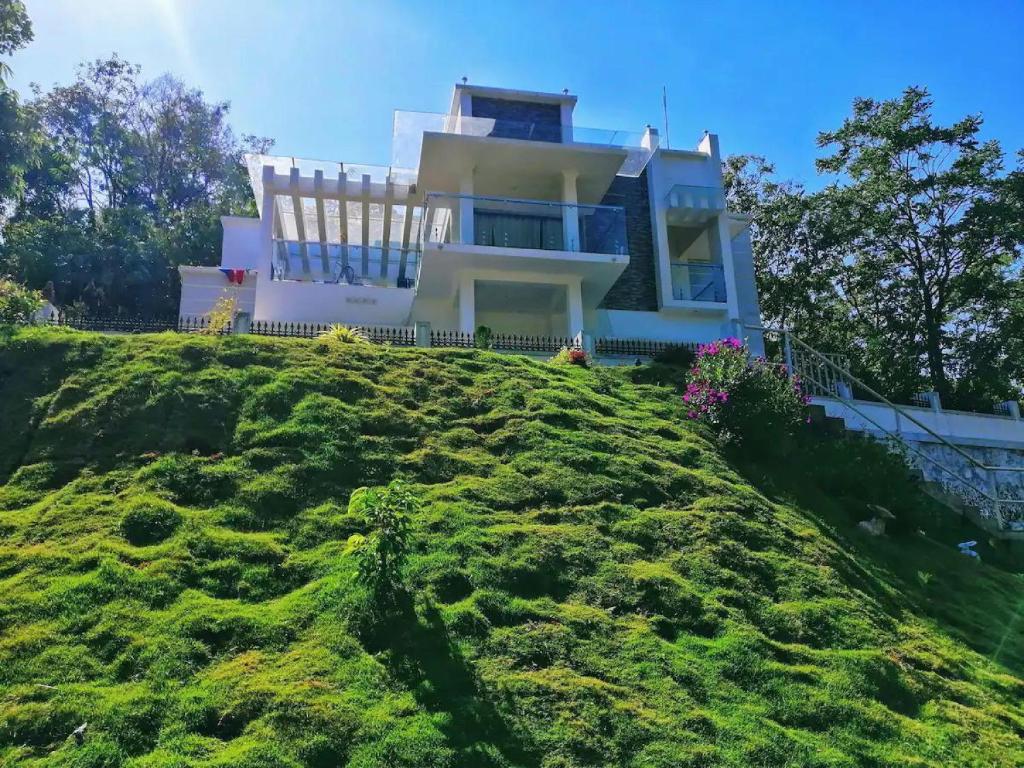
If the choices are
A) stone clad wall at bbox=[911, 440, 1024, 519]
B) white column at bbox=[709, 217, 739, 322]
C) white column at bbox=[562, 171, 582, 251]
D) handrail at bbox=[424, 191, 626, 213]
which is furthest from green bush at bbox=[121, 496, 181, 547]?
white column at bbox=[709, 217, 739, 322]

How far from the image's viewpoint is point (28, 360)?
1141 cm

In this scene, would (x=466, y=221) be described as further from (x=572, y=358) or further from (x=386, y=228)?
(x=572, y=358)

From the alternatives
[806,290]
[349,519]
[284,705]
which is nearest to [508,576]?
[349,519]

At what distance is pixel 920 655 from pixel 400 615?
5287mm

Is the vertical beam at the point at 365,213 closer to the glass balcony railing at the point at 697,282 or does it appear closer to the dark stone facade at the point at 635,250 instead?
the dark stone facade at the point at 635,250

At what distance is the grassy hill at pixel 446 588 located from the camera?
6035 mm

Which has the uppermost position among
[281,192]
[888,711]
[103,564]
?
[281,192]

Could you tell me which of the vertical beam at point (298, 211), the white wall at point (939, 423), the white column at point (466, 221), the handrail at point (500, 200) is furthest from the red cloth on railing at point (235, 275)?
the white wall at point (939, 423)

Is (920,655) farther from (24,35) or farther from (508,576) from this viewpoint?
(24,35)

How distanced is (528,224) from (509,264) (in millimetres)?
1180

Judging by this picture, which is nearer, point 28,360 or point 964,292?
point 28,360

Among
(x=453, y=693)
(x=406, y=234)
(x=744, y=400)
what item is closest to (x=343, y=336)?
(x=744, y=400)

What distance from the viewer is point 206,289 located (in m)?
22.6

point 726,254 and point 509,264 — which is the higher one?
point 726,254
